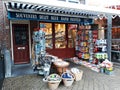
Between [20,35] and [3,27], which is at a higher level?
[3,27]

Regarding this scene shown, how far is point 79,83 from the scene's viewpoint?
6.00 meters

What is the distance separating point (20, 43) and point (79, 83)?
4556 millimetres

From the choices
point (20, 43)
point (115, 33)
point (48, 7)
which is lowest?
point (20, 43)

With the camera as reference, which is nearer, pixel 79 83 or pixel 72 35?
pixel 79 83

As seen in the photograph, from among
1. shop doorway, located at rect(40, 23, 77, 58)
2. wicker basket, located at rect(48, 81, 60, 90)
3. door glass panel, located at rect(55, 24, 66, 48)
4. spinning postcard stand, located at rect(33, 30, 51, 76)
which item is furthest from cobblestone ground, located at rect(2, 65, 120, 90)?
door glass panel, located at rect(55, 24, 66, 48)

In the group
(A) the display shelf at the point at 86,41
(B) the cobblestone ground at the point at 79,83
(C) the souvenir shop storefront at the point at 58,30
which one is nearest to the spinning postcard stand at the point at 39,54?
(B) the cobblestone ground at the point at 79,83

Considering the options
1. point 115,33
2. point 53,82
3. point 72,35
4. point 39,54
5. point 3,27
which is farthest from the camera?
point 72,35

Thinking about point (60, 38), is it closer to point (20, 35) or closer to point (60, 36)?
point (60, 36)

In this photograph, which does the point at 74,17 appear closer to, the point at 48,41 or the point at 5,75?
the point at 48,41

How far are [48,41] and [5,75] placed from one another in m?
3.92

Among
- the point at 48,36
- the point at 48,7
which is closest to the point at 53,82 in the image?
the point at 48,7

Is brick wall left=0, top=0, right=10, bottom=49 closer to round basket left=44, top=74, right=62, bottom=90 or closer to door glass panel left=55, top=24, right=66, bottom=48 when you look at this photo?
door glass panel left=55, top=24, right=66, bottom=48

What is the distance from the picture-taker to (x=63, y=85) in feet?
19.1

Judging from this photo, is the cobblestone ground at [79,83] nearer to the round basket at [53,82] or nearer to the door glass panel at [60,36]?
the round basket at [53,82]
